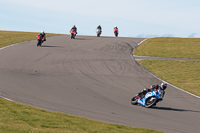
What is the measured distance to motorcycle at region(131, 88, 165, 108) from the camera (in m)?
14.7

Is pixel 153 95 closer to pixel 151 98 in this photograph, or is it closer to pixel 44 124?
pixel 151 98

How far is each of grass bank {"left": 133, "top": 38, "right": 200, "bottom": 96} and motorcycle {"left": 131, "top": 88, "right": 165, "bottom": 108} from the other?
6.05 metres

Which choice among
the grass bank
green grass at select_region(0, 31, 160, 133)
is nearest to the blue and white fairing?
green grass at select_region(0, 31, 160, 133)

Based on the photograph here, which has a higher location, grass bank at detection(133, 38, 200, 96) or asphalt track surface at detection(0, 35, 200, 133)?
grass bank at detection(133, 38, 200, 96)

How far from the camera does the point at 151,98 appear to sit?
48.6 feet

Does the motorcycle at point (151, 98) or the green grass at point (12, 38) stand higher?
the green grass at point (12, 38)

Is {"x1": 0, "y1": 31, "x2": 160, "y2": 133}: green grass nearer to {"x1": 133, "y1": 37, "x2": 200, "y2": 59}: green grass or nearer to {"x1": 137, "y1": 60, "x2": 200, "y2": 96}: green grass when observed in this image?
{"x1": 137, "y1": 60, "x2": 200, "y2": 96}: green grass

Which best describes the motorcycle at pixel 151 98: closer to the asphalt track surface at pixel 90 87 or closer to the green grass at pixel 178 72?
the asphalt track surface at pixel 90 87

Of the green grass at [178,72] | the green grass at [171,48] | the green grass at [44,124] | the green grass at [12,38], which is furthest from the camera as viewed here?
the green grass at [12,38]

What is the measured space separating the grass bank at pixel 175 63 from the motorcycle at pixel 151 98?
6.05 meters

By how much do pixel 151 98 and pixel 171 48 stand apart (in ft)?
86.0

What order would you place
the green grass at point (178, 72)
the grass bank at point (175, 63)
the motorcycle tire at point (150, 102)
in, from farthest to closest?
the grass bank at point (175, 63), the green grass at point (178, 72), the motorcycle tire at point (150, 102)

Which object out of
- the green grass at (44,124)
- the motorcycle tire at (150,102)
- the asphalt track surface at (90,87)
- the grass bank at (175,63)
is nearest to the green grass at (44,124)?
the green grass at (44,124)

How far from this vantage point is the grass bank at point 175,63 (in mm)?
23828
